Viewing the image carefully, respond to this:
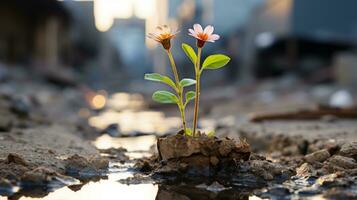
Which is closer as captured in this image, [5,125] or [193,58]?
[193,58]

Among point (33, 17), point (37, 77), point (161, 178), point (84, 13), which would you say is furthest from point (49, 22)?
point (161, 178)

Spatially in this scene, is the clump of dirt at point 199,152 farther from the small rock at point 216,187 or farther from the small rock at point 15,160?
the small rock at point 15,160

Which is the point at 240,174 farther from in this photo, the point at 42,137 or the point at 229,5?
the point at 229,5

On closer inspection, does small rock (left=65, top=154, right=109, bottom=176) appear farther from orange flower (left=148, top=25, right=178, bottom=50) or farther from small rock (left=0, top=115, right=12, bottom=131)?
small rock (left=0, top=115, right=12, bottom=131)

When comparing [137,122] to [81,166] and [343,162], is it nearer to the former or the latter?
[81,166]

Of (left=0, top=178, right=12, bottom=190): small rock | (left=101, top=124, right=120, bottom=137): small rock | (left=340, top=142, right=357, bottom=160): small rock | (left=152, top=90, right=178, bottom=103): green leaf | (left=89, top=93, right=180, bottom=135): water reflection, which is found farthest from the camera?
(left=89, top=93, right=180, bottom=135): water reflection

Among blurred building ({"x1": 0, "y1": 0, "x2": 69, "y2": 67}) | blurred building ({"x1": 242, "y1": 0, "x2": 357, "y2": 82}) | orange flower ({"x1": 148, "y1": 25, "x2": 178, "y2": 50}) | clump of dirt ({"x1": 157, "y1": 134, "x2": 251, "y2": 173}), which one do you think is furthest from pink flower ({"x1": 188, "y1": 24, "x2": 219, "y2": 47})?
blurred building ({"x1": 0, "y1": 0, "x2": 69, "y2": 67})

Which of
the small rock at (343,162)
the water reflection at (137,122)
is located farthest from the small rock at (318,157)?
the water reflection at (137,122)

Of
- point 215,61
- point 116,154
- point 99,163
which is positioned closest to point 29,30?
point 116,154
